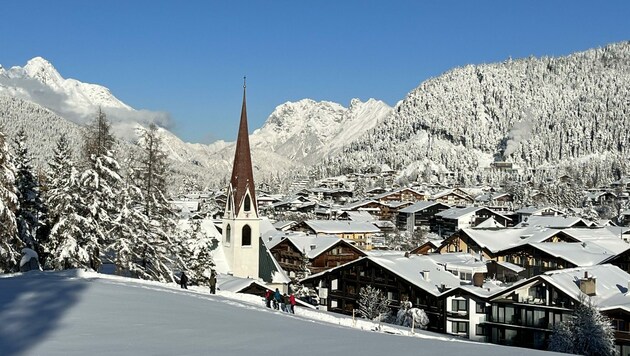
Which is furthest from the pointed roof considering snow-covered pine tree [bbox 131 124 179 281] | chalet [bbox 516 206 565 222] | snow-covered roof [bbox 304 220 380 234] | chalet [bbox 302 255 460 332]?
chalet [bbox 516 206 565 222]

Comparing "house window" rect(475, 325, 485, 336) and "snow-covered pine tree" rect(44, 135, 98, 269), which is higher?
"snow-covered pine tree" rect(44, 135, 98, 269)

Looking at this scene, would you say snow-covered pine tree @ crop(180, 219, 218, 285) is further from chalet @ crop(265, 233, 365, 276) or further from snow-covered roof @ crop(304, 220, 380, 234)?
snow-covered roof @ crop(304, 220, 380, 234)

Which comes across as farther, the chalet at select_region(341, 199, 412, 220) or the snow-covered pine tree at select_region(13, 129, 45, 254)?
the chalet at select_region(341, 199, 412, 220)

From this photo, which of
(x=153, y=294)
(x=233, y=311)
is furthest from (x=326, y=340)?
(x=153, y=294)

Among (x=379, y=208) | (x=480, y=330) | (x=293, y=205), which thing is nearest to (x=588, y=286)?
(x=480, y=330)

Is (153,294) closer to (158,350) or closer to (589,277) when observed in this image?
(158,350)

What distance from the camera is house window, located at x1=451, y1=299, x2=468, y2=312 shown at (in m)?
39.8

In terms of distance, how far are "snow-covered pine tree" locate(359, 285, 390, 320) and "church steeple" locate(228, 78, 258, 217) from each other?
31.6 feet

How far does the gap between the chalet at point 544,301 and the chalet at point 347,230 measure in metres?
47.8

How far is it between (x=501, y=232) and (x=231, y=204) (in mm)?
30312

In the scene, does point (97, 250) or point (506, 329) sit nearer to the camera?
point (97, 250)

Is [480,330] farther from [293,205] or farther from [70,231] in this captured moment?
[293,205]

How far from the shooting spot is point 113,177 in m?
30.1

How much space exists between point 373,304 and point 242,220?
10.8 metres
